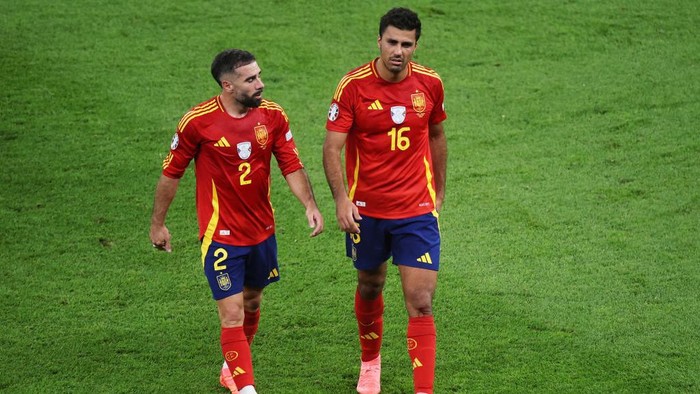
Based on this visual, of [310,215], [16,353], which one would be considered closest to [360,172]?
[310,215]

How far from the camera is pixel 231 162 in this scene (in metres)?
5.82

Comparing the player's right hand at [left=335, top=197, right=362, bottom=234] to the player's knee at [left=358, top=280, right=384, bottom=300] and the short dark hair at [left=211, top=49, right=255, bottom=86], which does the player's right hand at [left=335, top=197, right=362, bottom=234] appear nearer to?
the player's knee at [left=358, top=280, right=384, bottom=300]

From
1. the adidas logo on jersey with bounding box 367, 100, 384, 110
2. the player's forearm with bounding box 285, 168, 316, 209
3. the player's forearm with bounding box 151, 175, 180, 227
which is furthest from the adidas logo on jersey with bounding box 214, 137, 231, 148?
the adidas logo on jersey with bounding box 367, 100, 384, 110

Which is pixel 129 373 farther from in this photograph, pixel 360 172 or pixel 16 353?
pixel 360 172

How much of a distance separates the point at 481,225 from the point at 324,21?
402 cm

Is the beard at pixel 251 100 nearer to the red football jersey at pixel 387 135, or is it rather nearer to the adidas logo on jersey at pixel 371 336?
the red football jersey at pixel 387 135

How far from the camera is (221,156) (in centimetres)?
580

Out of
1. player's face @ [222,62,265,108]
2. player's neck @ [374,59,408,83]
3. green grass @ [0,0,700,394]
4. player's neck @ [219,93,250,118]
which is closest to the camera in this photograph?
player's face @ [222,62,265,108]

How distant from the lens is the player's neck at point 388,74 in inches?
234

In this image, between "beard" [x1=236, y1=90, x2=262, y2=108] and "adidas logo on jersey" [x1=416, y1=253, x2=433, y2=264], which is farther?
"adidas logo on jersey" [x1=416, y1=253, x2=433, y2=264]

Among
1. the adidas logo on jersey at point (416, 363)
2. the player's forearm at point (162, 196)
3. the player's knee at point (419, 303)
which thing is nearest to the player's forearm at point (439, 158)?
the player's knee at point (419, 303)

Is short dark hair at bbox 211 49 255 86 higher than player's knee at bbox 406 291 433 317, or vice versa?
short dark hair at bbox 211 49 255 86

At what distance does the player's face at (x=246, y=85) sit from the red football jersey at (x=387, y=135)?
0.41 m

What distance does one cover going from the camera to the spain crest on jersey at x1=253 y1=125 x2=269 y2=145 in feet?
19.2
